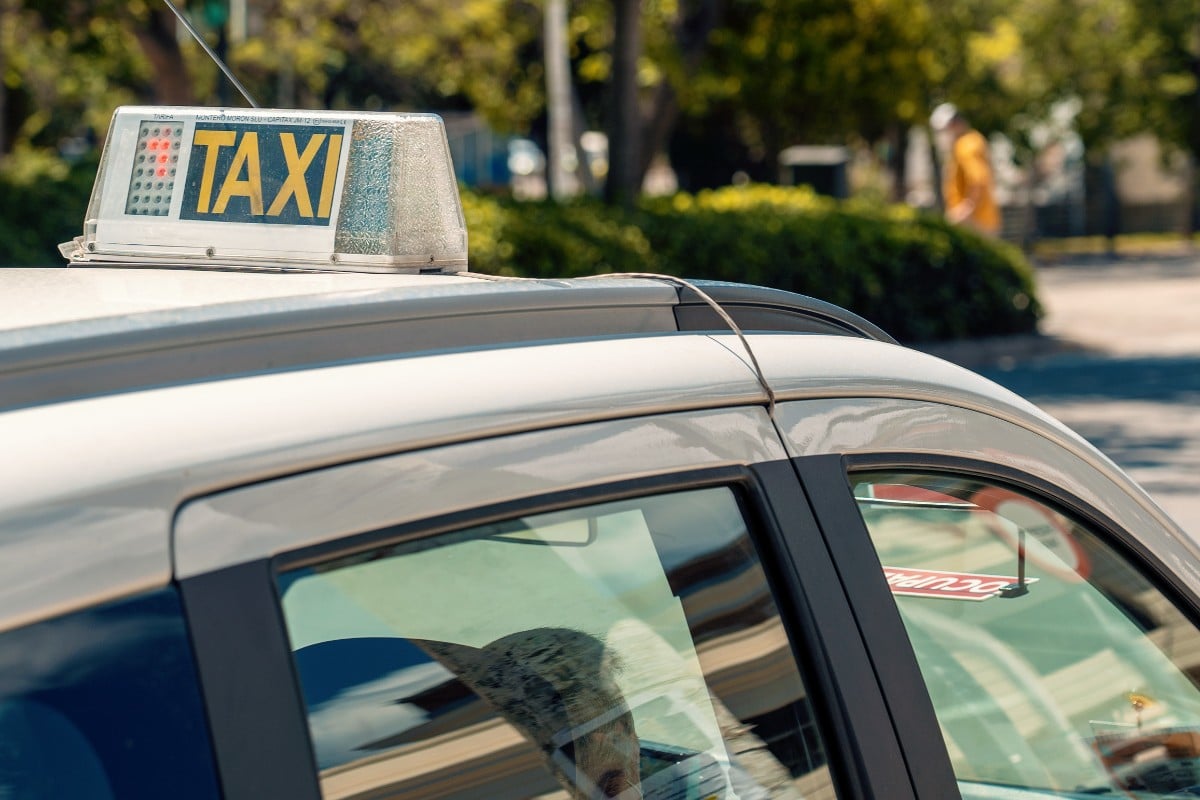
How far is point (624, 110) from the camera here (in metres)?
14.4

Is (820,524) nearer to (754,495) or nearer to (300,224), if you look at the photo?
(754,495)

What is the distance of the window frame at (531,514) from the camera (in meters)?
1.11

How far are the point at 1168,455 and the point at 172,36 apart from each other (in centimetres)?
1142

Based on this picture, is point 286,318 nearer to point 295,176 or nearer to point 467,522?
point 467,522

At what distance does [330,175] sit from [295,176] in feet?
0.17

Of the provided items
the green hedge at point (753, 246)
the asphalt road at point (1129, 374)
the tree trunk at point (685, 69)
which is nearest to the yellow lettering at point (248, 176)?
the asphalt road at point (1129, 374)

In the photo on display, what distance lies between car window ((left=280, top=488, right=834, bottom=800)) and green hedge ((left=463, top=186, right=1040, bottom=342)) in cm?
1014

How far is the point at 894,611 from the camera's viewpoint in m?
1.58

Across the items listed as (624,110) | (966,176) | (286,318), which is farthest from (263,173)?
(966,176)

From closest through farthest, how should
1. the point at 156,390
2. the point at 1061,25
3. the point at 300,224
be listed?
1. the point at 156,390
2. the point at 300,224
3. the point at 1061,25

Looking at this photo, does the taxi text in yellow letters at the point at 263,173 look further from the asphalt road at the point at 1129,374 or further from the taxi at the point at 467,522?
the asphalt road at the point at 1129,374

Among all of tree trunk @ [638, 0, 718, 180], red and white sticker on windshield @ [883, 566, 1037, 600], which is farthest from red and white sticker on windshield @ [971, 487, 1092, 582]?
tree trunk @ [638, 0, 718, 180]

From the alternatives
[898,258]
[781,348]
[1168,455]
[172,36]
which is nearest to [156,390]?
[781,348]

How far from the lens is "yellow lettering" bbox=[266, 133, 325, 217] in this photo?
176 centimetres
